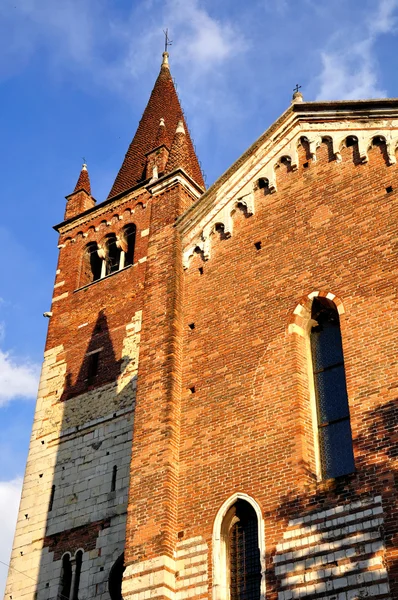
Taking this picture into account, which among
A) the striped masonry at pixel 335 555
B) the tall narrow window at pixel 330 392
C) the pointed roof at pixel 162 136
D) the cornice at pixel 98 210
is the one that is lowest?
the striped masonry at pixel 335 555

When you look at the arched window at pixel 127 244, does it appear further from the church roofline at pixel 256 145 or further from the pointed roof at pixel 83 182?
the church roofline at pixel 256 145

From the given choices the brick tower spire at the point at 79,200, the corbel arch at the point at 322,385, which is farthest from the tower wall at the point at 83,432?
the corbel arch at the point at 322,385

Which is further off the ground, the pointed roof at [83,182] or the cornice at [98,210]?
the pointed roof at [83,182]

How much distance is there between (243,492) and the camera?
38.3ft

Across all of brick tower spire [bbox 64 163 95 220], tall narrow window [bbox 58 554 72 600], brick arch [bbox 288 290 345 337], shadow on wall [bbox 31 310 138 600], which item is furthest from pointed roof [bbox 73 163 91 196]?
brick arch [bbox 288 290 345 337]

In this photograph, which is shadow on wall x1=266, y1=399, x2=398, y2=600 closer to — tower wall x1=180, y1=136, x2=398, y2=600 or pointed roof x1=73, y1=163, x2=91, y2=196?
tower wall x1=180, y1=136, x2=398, y2=600

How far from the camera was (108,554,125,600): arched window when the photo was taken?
17.5m

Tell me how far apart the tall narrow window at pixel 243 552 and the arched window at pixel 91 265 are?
1423 cm

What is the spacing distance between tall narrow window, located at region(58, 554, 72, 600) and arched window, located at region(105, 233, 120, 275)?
8.68m

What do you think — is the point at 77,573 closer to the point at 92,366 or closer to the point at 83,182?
the point at 92,366

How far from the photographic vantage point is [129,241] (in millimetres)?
25562

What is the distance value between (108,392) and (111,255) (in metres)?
5.53

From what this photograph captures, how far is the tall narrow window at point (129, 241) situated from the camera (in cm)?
2500

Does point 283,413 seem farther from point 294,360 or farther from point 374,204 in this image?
point 374,204
